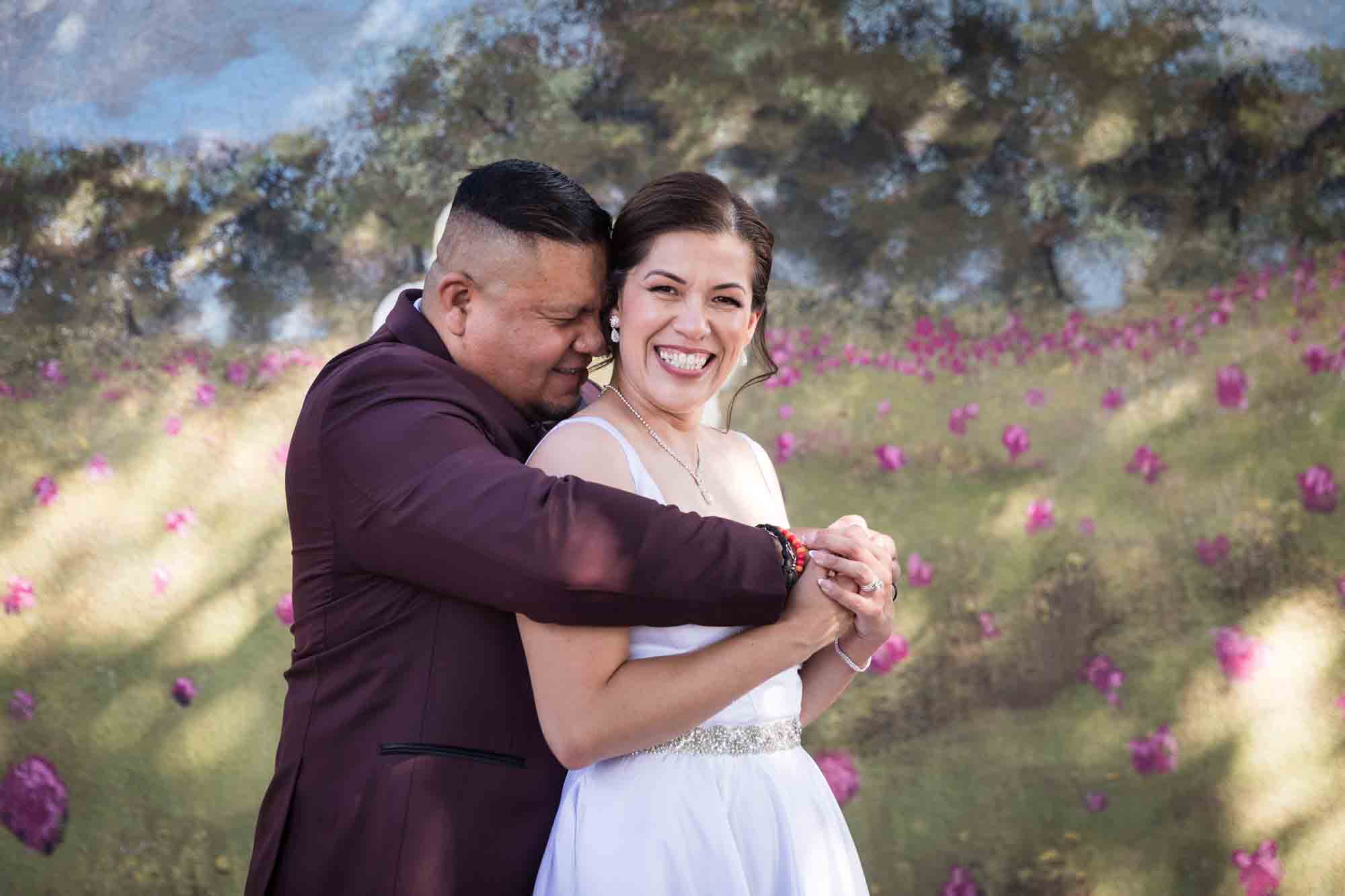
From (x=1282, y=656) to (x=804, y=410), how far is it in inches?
66.7

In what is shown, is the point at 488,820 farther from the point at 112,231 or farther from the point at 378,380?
the point at 112,231

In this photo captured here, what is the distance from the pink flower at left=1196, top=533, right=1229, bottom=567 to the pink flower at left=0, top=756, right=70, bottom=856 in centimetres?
366

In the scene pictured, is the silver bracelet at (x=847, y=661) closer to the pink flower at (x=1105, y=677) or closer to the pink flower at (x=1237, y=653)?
the pink flower at (x=1105, y=677)

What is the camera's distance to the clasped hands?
1764mm

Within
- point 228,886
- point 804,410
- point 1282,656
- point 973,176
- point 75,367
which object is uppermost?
point 973,176

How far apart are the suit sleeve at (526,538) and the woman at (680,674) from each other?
0.35 ft

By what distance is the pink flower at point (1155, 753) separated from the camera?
4055 millimetres

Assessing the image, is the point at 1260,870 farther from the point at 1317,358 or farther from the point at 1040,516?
the point at 1317,358

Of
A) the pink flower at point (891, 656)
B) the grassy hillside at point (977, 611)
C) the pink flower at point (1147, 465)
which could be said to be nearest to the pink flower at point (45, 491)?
the grassy hillside at point (977, 611)

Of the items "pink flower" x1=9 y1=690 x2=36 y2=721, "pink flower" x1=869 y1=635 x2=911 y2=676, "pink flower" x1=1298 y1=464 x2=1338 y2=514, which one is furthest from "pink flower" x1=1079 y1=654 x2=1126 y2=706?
"pink flower" x1=9 y1=690 x2=36 y2=721

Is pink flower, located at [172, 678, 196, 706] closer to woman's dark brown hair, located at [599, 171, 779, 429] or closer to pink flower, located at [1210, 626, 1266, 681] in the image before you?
woman's dark brown hair, located at [599, 171, 779, 429]

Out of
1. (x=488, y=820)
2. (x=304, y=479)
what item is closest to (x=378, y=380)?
(x=304, y=479)

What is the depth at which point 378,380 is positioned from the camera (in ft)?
5.86

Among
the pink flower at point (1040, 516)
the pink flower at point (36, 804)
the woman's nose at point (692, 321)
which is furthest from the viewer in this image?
the pink flower at point (1040, 516)
